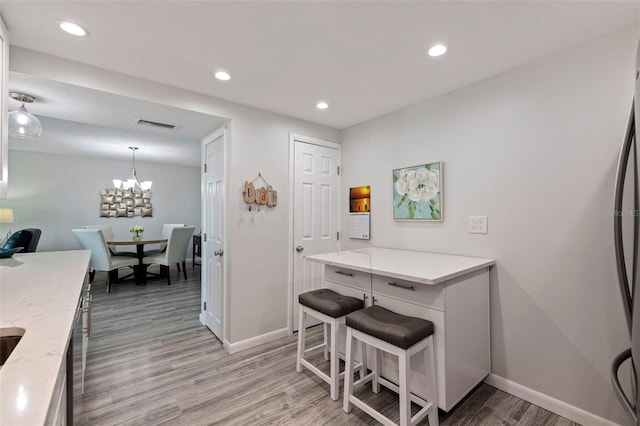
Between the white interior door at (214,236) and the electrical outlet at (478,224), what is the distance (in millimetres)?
2222

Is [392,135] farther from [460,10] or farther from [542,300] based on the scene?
[542,300]

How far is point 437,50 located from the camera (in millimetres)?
1784

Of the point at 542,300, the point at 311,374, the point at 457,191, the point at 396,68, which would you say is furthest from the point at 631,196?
the point at 311,374

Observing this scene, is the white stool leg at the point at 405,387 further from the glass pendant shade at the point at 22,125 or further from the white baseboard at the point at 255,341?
the glass pendant shade at the point at 22,125

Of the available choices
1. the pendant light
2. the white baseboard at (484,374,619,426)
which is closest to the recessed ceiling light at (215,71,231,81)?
the pendant light

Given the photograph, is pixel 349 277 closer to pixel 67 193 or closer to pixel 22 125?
pixel 22 125

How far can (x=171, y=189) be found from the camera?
22.2ft

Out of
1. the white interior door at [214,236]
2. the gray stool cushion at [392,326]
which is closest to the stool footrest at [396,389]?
the gray stool cushion at [392,326]

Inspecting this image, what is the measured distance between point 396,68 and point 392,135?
0.87 m

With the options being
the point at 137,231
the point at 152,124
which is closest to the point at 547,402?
the point at 152,124

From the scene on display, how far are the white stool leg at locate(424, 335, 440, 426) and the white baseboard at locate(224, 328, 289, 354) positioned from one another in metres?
1.63

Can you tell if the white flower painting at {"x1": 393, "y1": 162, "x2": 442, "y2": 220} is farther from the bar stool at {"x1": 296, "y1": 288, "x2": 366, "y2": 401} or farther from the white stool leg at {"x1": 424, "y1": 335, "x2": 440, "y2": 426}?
the white stool leg at {"x1": 424, "y1": 335, "x2": 440, "y2": 426}

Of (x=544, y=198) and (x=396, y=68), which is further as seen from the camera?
(x=396, y=68)

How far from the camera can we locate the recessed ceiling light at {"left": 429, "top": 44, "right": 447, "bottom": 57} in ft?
5.73
